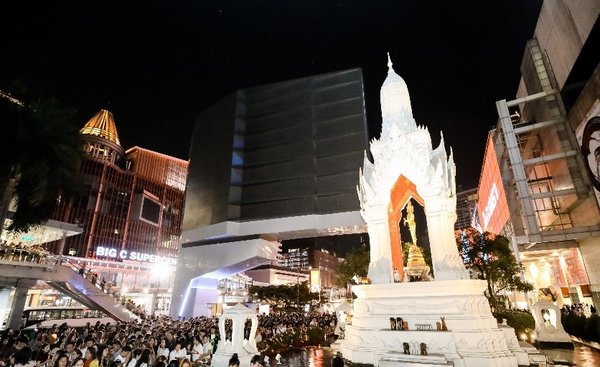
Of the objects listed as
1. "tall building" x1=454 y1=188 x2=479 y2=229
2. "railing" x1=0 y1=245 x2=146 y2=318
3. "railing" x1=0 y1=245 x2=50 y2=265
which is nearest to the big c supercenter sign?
"railing" x1=0 y1=245 x2=146 y2=318

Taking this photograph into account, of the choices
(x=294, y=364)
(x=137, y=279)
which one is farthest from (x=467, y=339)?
(x=137, y=279)

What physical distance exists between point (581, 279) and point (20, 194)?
4030 centimetres

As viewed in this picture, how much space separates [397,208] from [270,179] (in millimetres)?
18527

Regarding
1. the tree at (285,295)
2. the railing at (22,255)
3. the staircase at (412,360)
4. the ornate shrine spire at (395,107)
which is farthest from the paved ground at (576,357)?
the tree at (285,295)

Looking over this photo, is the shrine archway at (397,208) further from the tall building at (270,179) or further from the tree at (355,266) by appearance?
the tree at (355,266)

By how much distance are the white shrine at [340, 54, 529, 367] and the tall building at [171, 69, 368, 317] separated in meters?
13.8

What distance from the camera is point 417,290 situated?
1088 cm

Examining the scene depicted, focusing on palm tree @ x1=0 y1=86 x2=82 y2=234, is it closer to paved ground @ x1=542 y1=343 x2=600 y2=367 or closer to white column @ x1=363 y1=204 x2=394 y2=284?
white column @ x1=363 y1=204 x2=394 y2=284

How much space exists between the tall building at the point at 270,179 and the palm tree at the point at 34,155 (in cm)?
1332

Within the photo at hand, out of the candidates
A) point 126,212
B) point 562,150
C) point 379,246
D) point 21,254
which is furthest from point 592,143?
point 126,212

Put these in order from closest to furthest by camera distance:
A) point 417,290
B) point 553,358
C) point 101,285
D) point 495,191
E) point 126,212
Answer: point 417,290 → point 553,358 → point 101,285 → point 495,191 → point 126,212

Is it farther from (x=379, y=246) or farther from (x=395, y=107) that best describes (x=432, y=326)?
(x=395, y=107)

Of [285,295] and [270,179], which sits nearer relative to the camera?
[270,179]

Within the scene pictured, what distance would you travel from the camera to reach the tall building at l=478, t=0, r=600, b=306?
2322 centimetres
